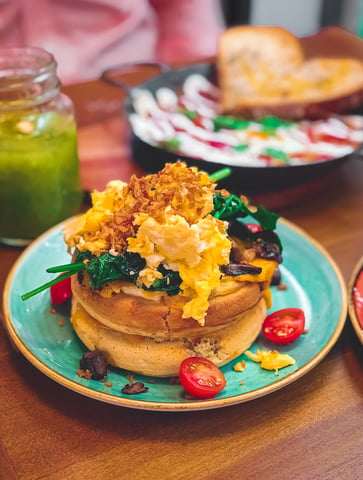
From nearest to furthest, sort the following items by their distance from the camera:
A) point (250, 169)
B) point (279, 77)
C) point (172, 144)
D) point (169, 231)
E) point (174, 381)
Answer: point (169, 231) → point (174, 381) → point (250, 169) → point (172, 144) → point (279, 77)

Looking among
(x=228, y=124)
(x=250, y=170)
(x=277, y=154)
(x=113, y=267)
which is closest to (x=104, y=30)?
(x=228, y=124)

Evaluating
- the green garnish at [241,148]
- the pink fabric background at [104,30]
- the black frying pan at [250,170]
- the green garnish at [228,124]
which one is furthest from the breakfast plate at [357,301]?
the pink fabric background at [104,30]

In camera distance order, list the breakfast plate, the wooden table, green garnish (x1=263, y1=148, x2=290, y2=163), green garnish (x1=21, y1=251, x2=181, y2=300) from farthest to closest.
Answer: green garnish (x1=263, y1=148, x2=290, y2=163), the breakfast plate, green garnish (x1=21, y1=251, x2=181, y2=300), the wooden table

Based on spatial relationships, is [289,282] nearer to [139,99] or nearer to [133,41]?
[139,99]

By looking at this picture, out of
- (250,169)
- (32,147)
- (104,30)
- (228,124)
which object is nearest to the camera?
(32,147)

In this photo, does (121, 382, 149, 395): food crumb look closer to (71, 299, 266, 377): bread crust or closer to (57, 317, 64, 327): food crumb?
(71, 299, 266, 377): bread crust

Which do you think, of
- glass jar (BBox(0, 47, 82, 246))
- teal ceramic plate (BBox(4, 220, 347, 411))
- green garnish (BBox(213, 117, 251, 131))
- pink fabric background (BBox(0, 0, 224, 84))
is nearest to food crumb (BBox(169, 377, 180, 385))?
teal ceramic plate (BBox(4, 220, 347, 411))

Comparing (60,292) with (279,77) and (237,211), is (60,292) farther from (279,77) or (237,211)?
(279,77)

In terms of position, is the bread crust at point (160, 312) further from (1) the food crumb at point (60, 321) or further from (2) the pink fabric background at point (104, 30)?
(2) the pink fabric background at point (104, 30)
